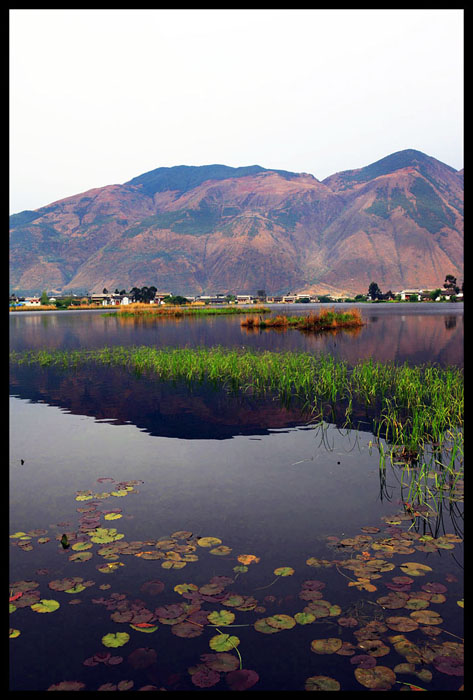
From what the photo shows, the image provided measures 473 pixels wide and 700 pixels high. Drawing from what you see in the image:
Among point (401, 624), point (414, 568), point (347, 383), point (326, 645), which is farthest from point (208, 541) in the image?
point (347, 383)

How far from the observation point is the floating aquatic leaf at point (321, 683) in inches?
191

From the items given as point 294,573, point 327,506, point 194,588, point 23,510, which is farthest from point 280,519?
point 23,510

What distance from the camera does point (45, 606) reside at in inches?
248

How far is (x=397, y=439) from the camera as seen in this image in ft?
46.5

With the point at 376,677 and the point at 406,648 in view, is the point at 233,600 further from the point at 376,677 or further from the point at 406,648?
the point at 406,648

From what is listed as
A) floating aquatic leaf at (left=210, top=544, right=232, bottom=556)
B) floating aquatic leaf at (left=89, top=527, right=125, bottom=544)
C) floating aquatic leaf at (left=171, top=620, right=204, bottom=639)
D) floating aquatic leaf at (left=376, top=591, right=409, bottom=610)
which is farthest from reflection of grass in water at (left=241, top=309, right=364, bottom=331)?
floating aquatic leaf at (left=171, top=620, right=204, bottom=639)

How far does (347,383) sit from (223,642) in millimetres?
17077

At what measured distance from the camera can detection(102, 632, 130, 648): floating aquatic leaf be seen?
5523 mm

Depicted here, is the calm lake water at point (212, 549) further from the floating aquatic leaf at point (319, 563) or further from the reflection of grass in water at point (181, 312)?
the reflection of grass in water at point (181, 312)

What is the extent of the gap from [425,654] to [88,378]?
24.7 m

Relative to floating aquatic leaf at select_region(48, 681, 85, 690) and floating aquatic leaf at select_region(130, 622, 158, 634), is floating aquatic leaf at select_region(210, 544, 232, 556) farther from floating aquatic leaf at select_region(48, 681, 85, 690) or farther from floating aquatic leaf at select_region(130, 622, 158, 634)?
floating aquatic leaf at select_region(48, 681, 85, 690)

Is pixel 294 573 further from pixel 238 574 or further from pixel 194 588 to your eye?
pixel 194 588

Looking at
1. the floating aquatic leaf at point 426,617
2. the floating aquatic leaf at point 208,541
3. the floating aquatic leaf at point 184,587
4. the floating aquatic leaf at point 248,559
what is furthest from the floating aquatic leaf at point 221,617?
the floating aquatic leaf at point 426,617
